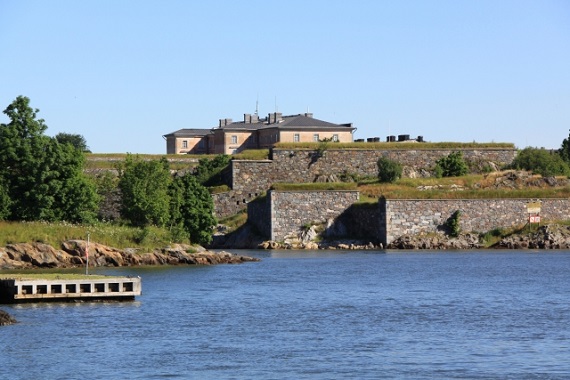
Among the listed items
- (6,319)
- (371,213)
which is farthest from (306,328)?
(371,213)

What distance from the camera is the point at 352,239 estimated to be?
69.7m

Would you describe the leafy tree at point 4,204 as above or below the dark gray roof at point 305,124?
below

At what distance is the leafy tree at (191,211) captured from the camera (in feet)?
198

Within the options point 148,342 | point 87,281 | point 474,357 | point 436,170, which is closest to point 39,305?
point 87,281

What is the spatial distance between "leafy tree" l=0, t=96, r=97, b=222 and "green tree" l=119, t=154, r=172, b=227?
2.34 metres

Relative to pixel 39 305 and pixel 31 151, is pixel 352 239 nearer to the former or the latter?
pixel 31 151

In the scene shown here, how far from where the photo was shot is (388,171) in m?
74.1

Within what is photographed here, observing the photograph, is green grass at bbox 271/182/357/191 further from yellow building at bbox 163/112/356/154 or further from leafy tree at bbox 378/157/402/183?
yellow building at bbox 163/112/356/154

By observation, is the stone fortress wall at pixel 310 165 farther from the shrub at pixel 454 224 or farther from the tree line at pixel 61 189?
the tree line at pixel 61 189

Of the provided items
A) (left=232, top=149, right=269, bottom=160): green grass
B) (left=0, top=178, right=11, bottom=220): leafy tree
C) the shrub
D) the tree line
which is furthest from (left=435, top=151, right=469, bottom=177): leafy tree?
(left=0, top=178, right=11, bottom=220): leafy tree

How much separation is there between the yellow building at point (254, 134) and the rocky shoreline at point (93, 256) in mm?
34533

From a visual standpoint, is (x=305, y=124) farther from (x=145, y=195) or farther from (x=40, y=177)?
(x=40, y=177)

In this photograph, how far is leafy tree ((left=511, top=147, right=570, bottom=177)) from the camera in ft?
247

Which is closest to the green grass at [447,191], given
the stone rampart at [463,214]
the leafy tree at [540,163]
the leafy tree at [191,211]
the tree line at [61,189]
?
the stone rampart at [463,214]
